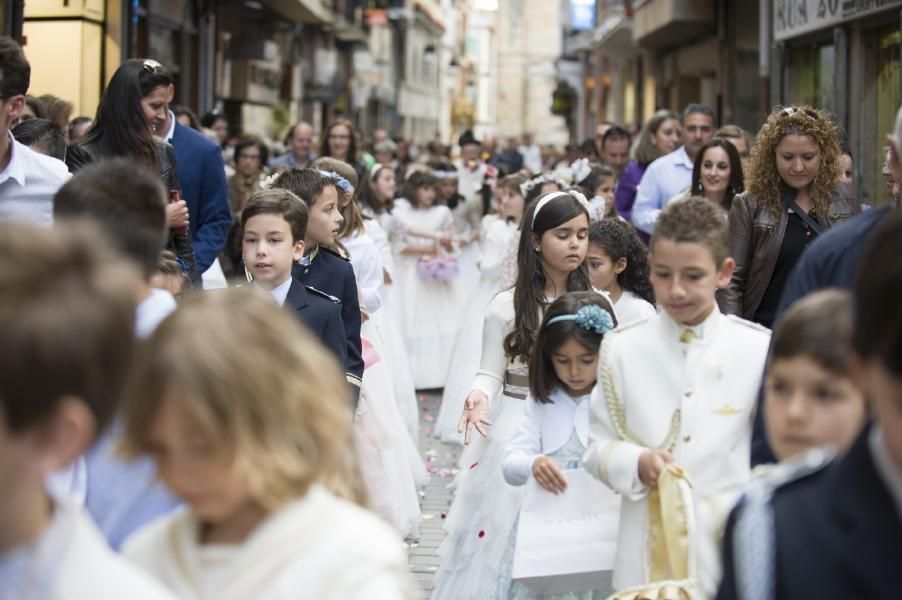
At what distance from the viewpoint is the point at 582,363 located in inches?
219

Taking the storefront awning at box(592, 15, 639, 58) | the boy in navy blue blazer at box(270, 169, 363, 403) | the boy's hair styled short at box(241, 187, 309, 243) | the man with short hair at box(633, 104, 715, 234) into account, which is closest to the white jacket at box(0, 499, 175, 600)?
the boy's hair styled short at box(241, 187, 309, 243)

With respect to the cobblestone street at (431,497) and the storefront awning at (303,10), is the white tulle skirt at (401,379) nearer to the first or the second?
the cobblestone street at (431,497)

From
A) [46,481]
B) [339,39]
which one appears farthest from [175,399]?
[339,39]

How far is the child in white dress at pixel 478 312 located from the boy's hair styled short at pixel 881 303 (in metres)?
8.77

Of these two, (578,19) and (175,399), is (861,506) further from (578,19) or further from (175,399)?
(578,19)

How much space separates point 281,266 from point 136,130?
4.48 feet

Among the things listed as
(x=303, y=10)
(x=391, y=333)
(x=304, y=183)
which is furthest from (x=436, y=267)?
(x=303, y=10)

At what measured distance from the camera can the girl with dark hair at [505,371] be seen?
21.4ft

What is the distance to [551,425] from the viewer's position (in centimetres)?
563

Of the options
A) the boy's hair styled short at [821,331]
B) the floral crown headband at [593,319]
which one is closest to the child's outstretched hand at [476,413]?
the floral crown headband at [593,319]

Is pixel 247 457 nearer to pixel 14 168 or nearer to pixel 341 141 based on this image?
pixel 14 168

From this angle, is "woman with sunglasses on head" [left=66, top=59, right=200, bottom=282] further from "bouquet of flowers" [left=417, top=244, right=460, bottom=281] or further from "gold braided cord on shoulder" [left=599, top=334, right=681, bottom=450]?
"bouquet of flowers" [left=417, top=244, right=460, bottom=281]

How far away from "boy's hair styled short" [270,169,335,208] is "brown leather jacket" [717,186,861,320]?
215 cm

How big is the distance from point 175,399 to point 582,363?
10.3 feet
